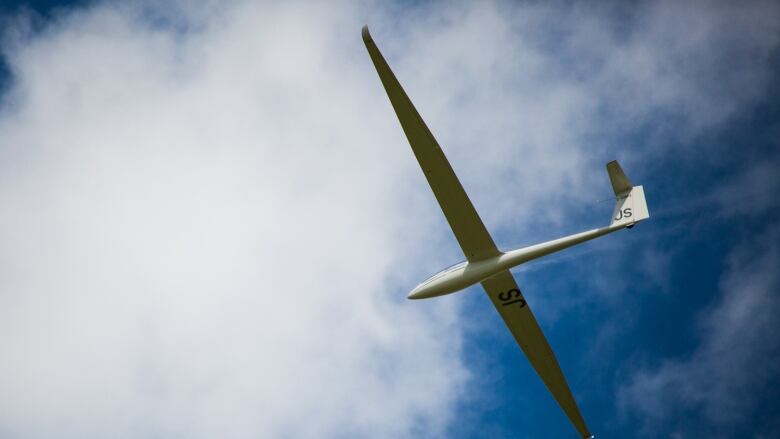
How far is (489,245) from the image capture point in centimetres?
2372

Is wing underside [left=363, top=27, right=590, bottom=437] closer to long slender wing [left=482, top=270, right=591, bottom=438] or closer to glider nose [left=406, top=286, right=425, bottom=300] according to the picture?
long slender wing [left=482, top=270, right=591, bottom=438]

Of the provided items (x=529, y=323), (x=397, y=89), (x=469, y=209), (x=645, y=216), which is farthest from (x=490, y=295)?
(x=397, y=89)

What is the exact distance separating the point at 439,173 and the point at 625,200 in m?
8.03

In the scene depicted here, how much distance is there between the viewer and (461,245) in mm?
23828

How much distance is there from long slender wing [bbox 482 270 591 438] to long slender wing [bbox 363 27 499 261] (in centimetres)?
200

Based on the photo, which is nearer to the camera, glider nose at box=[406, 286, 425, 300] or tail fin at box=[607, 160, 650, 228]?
tail fin at box=[607, 160, 650, 228]

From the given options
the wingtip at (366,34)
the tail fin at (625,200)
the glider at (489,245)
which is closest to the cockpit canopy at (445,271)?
the glider at (489,245)

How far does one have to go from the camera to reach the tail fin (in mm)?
23891

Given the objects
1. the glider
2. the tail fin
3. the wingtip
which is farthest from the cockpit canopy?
the wingtip

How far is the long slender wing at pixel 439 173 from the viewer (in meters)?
20.4

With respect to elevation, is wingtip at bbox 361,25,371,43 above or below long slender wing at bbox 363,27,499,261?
above

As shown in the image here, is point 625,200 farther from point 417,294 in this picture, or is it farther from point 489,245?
point 417,294

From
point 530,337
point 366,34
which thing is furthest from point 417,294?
point 366,34

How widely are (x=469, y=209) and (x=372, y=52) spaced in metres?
6.73
